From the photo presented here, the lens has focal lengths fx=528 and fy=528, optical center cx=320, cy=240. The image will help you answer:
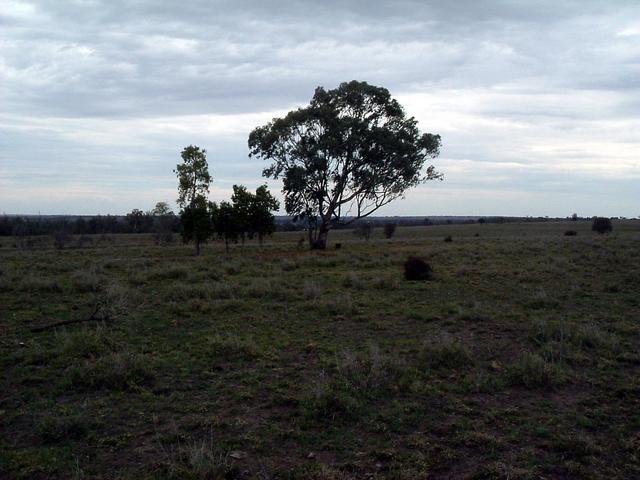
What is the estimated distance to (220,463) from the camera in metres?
4.32

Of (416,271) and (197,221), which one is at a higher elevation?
(197,221)

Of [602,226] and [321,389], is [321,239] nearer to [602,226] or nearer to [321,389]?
[321,389]

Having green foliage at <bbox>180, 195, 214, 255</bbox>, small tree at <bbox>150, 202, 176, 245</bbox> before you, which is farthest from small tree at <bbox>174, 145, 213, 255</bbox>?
small tree at <bbox>150, 202, 176, 245</bbox>

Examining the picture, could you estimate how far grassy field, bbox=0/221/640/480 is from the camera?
4531 mm

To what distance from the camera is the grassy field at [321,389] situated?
4.53 meters

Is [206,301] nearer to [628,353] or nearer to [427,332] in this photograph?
[427,332]

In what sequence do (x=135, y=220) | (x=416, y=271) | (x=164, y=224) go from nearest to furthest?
(x=416, y=271) → (x=164, y=224) → (x=135, y=220)

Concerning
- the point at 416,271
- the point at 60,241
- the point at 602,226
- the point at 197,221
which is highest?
the point at 197,221

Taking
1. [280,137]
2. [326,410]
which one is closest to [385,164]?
[280,137]

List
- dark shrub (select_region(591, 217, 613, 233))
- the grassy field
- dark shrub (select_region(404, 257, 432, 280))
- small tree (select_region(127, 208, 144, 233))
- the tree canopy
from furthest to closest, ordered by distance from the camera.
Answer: small tree (select_region(127, 208, 144, 233)) < dark shrub (select_region(591, 217, 613, 233)) < the tree canopy < dark shrub (select_region(404, 257, 432, 280)) < the grassy field

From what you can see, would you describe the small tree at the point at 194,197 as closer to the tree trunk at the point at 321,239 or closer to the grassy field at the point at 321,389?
the tree trunk at the point at 321,239

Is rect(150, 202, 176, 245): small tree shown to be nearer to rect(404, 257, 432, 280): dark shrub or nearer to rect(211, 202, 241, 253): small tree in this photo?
rect(211, 202, 241, 253): small tree

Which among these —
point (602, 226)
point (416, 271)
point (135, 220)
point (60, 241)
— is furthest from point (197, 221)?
point (135, 220)

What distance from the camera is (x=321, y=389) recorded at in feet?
19.1
